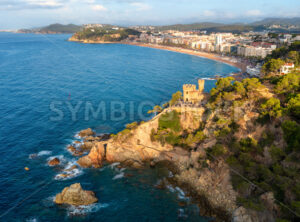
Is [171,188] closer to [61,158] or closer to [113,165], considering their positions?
[113,165]

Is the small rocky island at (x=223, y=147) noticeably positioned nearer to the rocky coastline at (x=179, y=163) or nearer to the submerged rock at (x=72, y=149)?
the rocky coastline at (x=179, y=163)

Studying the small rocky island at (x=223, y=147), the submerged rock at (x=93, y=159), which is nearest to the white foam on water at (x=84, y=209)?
the small rocky island at (x=223, y=147)

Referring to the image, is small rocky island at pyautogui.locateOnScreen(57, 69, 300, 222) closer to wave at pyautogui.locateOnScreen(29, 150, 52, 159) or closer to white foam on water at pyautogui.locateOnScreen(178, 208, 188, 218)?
white foam on water at pyautogui.locateOnScreen(178, 208, 188, 218)

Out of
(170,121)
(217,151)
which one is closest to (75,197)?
(170,121)

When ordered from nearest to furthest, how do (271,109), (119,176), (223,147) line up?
(223,147) < (271,109) < (119,176)

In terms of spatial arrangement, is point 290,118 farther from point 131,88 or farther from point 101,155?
point 131,88

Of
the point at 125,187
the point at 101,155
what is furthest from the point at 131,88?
the point at 125,187
